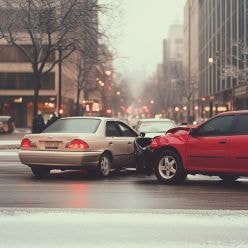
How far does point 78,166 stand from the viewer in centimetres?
1352

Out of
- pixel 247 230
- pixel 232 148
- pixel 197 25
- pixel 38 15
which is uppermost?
pixel 197 25

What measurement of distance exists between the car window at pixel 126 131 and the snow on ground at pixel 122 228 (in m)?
6.46

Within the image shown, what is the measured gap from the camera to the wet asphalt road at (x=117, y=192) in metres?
9.62

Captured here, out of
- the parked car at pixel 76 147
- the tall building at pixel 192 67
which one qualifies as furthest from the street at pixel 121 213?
the tall building at pixel 192 67

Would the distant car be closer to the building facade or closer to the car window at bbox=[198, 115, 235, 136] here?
the car window at bbox=[198, 115, 235, 136]

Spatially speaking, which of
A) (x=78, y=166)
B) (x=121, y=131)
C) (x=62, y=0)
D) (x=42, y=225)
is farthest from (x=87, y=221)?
(x=62, y=0)

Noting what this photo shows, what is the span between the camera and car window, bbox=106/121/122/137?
1454cm

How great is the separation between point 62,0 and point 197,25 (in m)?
87.6

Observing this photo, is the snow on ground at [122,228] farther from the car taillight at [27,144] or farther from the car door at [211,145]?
the car taillight at [27,144]

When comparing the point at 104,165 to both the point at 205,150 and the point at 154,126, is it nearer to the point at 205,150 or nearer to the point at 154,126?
the point at 205,150

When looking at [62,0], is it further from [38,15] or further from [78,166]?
[78,166]

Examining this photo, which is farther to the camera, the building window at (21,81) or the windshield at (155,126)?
the building window at (21,81)

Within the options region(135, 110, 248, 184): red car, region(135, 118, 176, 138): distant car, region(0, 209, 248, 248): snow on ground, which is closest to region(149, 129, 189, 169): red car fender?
region(135, 110, 248, 184): red car

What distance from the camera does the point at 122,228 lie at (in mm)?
7566
